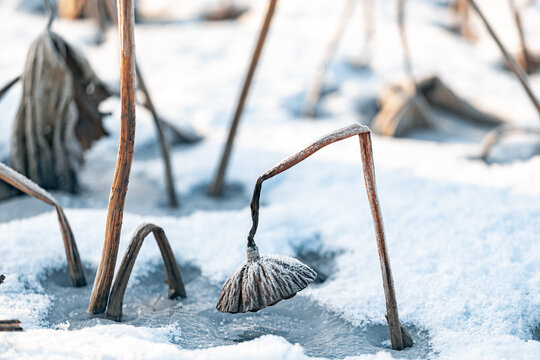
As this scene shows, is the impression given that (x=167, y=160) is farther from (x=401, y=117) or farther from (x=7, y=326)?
(x=401, y=117)

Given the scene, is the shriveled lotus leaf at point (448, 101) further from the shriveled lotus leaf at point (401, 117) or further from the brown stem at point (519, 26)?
the brown stem at point (519, 26)

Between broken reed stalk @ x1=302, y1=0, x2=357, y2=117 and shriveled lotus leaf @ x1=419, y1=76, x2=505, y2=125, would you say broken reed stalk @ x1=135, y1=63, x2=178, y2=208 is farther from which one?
shriveled lotus leaf @ x1=419, y1=76, x2=505, y2=125

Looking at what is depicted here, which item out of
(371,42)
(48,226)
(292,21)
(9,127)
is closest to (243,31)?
(292,21)

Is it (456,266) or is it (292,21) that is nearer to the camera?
(456,266)

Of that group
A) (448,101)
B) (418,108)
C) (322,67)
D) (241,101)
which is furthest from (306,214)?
(448,101)

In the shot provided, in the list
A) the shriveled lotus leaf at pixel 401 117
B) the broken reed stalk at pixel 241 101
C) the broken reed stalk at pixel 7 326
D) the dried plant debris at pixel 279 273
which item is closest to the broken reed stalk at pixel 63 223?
the broken reed stalk at pixel 7 326

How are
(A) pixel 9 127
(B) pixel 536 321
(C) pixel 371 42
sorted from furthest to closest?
(C) pixel 371 42
(A) pixel 9 127
(B) pixel 536 321

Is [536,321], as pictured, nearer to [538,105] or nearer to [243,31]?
[538,105]
